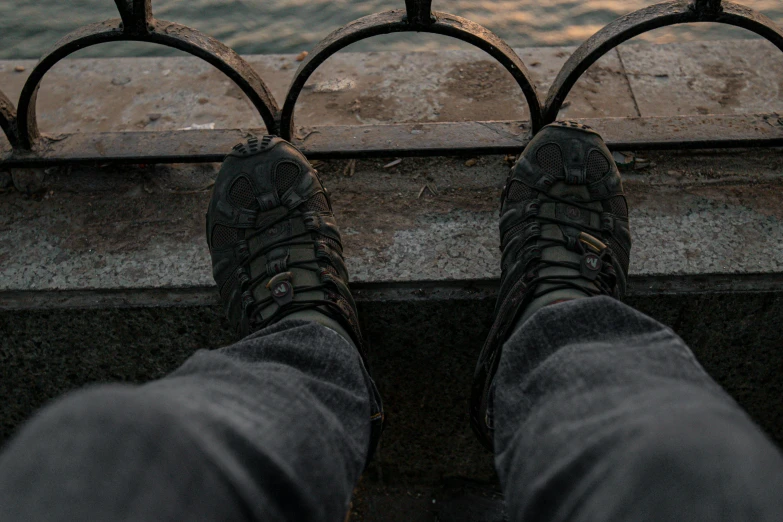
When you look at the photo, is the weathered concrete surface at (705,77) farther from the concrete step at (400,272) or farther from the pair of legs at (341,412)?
the pair of legs at (341,412)

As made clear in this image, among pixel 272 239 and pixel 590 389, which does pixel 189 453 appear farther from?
pixel 272 239

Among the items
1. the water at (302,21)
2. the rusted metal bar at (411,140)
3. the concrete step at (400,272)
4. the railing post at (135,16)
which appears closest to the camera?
the railing post at (135,16)

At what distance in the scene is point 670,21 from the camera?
1493 millimetres

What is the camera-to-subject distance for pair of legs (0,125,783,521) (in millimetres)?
762

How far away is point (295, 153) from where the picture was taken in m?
1.66

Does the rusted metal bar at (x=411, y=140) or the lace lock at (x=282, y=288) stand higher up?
the rusted metal bar at (x=411, y=140)

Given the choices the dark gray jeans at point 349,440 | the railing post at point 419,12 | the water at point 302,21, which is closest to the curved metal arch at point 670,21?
the railing post at point 419,12

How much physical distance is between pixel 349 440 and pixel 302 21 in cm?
310

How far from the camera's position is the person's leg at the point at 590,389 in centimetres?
79

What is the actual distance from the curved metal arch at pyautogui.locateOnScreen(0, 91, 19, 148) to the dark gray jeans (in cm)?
96

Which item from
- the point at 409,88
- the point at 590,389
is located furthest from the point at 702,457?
the point at 409,88

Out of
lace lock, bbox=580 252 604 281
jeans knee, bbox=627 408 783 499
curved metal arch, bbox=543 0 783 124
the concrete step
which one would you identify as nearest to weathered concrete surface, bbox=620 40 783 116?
the concrete step

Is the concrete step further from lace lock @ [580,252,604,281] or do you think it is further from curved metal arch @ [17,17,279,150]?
curved metal arch @ [17,17,279,150]

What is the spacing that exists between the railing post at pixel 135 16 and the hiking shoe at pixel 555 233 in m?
0.96
